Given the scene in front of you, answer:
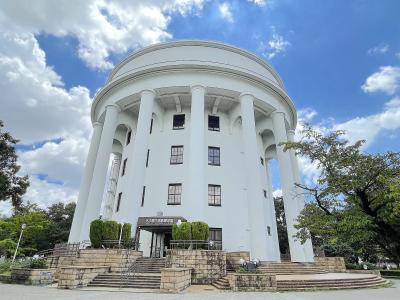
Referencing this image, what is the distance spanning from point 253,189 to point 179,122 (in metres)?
10.3

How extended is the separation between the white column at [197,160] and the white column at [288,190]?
604cm

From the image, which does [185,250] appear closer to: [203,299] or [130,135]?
[203,299]

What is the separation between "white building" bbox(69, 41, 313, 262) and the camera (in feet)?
67.1

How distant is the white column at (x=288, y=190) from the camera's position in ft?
67.4

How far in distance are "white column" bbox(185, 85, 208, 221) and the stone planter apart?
8.53 m

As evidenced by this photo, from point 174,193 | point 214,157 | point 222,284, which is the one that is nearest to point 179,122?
point 214,157

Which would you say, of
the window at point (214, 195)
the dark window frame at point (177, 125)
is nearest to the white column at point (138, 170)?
the dark window frame at point (177, 125)

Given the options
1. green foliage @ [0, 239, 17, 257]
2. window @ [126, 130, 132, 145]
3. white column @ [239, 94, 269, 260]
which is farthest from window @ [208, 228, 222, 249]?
green foliage @ [0, 239, 17, 257]

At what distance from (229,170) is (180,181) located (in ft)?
14.8

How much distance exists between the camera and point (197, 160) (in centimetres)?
1984

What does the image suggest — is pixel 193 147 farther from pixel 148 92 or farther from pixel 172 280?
pixel 172 280

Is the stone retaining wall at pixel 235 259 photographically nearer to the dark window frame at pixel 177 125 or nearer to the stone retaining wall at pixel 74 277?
the stone retaining wall at pixel 74 277

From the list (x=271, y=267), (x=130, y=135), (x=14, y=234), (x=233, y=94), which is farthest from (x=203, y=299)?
(x=14, y=234)

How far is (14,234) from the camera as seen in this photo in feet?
129
